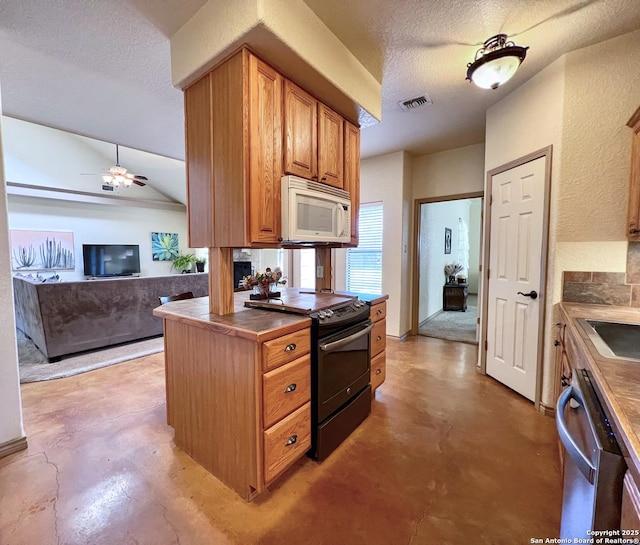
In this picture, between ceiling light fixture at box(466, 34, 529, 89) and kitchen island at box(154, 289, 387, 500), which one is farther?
ceiling light fixture at box(466, 34, 529, 89)

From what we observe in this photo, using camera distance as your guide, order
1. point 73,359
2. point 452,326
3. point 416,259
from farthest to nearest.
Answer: point 452,326, point 416,259, point 73,359

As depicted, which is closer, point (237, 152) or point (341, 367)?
point (237, 152)

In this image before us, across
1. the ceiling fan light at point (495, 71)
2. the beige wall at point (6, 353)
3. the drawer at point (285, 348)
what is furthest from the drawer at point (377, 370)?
the beige wall at point (6, 353)

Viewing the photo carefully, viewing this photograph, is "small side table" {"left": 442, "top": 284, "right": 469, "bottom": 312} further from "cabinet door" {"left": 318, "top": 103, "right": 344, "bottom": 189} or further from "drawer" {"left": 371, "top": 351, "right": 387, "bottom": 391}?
"cabinet door" {"left": 318, "top": 103, "right": 344, "bottom": 189}

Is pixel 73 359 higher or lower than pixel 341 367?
lower

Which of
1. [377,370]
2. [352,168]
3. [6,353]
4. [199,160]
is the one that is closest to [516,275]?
[377,370]

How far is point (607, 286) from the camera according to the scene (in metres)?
2.08

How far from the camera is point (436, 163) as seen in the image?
4.14 metres

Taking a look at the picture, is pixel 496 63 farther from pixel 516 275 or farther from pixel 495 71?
pixel 516 275

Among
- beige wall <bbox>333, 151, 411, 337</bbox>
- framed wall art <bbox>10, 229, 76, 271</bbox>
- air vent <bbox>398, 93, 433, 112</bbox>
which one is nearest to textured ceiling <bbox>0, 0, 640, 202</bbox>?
air vent <bbox>398, 93, 433, 112</bbox>

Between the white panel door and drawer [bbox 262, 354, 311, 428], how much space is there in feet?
6.55

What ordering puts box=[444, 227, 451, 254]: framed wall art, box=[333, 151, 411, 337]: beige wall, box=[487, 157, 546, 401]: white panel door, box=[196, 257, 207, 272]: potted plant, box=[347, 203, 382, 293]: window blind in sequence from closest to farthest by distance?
box=[487, 157, 546, 401]: white panel door, box=[333, 151, 411, 337]: beige wall, box=[347, 203, 382, 293]: window blind, box=[444, 227, 451, 254]: framed wall art, box=[196, 257, 207, 272]: potted plant

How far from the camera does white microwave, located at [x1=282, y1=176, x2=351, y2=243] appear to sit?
5.97 feet

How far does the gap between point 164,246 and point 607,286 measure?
30.9 feet
